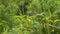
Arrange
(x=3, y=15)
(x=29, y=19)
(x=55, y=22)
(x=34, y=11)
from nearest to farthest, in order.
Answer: (x=55, y=22)
(x=29, y=19)
(x=34, y=11)
(x=3, y=15)

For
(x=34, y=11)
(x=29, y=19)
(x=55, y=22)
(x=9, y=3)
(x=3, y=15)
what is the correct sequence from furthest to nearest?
(x=9, y=3)
(x=3, y=15)
(x=34, y=11)
(x=29, y=19)
(x=55, y=22)

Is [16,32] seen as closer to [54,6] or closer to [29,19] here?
[29,19]

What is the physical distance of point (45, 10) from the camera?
211cm

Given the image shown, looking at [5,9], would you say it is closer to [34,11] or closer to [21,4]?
[21,4]

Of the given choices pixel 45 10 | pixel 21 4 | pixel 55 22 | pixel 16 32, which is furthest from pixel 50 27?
pixel 21 4

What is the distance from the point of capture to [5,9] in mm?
2664

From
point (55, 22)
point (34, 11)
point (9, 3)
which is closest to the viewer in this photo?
point (55, 22)

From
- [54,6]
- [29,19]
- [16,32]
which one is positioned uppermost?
[54,6]

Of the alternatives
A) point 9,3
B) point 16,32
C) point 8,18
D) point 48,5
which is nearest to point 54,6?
point 48,5

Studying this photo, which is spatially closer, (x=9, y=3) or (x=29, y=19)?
(x=29, y=19)

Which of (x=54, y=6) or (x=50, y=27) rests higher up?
(x=54, y=6)

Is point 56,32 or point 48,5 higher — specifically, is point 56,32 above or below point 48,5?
below

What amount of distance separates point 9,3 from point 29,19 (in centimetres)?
84

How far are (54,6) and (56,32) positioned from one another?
0.30 m
